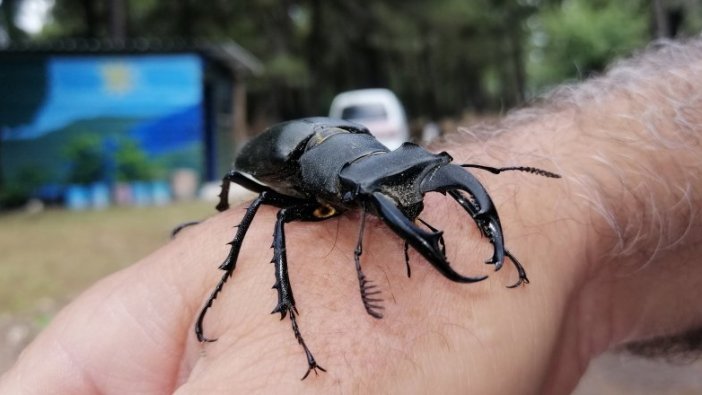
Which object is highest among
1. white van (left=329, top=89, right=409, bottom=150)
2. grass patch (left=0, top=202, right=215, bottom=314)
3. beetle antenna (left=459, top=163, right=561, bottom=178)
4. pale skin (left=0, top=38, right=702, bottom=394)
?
beetle antenna (left=459, top=163, right=561, bottom=178)

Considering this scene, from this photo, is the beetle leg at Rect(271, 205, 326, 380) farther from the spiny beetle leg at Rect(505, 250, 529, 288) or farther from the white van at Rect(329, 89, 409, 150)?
the white van at Rect(329, 89, 409, 150)

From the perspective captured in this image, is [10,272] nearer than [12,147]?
Yes

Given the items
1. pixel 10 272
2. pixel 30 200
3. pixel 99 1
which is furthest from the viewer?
pixel 99 1

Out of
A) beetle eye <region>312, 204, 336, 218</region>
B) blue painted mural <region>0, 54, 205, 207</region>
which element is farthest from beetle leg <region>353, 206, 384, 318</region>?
blue painted mural <region>0, 54, 205, 207</region>

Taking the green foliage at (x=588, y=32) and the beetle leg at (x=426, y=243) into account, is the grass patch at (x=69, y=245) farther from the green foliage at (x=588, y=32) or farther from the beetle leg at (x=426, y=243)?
the green foliage at (x=588, y=32)

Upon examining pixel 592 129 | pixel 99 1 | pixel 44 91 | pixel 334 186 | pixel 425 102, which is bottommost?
pixel 425 102

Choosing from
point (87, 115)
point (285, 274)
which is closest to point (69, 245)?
point (87, 115)

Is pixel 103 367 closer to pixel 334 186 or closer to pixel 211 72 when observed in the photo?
pixel 334 186

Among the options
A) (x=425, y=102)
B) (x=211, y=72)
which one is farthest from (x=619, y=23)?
(x=211, y=72)
